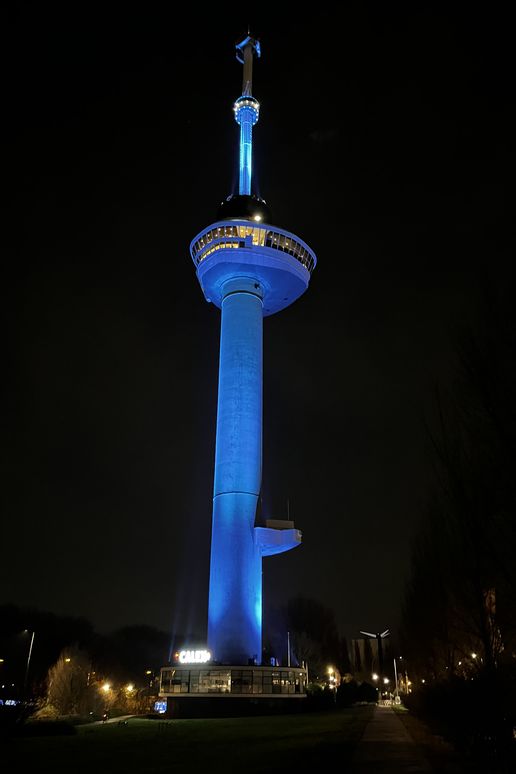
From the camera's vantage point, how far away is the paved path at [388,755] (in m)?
18.7

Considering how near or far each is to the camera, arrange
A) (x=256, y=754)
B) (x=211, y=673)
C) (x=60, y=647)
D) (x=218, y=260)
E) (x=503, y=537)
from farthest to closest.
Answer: (x=60, y=647), (x=218, y=260), (x=211, y=673), (x=256, y=754), (x=503, y=537)

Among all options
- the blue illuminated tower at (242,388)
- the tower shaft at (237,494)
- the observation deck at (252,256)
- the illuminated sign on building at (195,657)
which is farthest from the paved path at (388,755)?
the observation deck at (252,256)

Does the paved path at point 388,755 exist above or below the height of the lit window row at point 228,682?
below

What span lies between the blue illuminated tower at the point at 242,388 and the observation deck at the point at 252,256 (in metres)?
0.12

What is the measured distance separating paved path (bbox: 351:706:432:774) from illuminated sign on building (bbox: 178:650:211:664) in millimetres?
32222

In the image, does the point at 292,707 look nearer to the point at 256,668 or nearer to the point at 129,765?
the point at 256,668

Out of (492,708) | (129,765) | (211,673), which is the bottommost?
(129,765)

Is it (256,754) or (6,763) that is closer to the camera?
(6,763)

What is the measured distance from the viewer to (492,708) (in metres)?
17.4

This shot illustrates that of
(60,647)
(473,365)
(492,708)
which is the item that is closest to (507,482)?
(473,365)

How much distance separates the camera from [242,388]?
7044 centimetres

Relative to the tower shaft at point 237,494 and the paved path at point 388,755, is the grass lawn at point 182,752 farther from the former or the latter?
the tower shaft at point 237,494

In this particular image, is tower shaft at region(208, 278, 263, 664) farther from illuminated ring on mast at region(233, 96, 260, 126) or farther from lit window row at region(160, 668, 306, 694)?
illuminated ring on mast at region(233, 96, 260, 126)

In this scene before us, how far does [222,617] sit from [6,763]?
4614 centimetres
